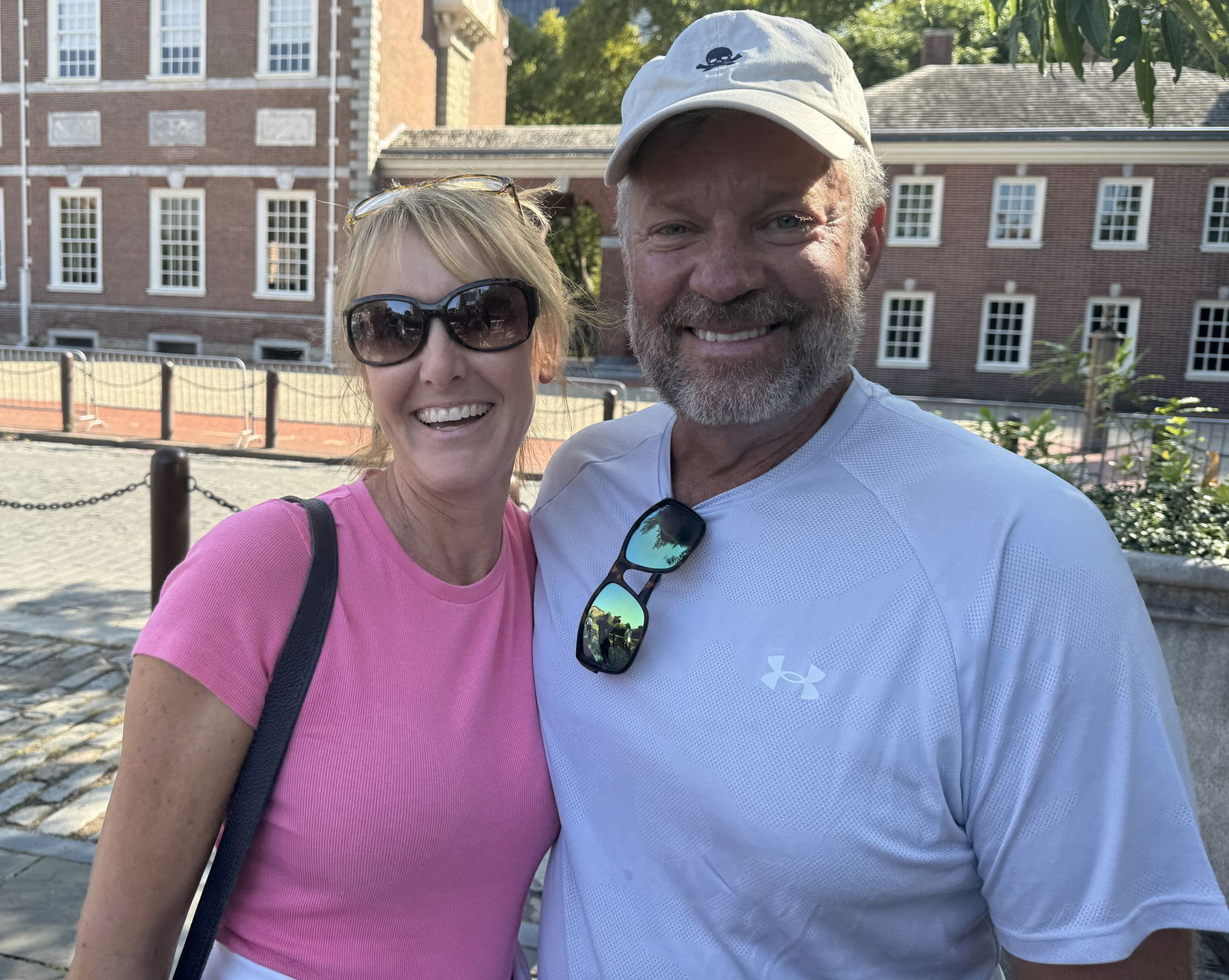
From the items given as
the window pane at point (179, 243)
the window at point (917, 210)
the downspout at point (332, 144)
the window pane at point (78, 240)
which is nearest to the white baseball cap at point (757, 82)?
the downspout at point (332, 144)

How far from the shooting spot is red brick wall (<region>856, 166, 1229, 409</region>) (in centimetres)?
2662

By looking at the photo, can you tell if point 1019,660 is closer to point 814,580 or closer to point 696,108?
point 814,580

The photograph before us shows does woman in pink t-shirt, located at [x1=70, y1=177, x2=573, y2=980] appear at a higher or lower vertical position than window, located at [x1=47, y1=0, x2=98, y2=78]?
lower

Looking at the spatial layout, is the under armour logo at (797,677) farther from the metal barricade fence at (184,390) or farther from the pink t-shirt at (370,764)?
the metal barricade fence at (184,390)

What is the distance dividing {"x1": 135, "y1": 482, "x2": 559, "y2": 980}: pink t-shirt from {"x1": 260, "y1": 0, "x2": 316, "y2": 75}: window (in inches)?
1171

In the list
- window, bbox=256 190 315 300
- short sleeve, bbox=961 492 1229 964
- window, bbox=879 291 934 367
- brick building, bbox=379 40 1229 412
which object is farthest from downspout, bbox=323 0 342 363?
short sleeve, bbox=961 492 1229 964

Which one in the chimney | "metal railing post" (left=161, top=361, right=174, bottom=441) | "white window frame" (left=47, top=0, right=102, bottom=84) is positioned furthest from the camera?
the chimney

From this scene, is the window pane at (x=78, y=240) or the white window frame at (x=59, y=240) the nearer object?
the white window frame at (x=59, y=240)

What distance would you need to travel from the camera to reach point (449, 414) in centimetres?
212

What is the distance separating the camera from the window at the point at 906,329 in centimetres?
2819

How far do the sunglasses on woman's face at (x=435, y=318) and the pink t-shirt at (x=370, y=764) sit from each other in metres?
0.36

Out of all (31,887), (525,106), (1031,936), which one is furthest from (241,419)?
(525,106)

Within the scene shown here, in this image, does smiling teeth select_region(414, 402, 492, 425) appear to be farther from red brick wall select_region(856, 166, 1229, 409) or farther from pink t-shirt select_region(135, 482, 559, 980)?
red brick wall select_region(856, 166, 1229, 409)

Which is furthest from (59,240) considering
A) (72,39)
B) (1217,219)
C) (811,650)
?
(811,650)
